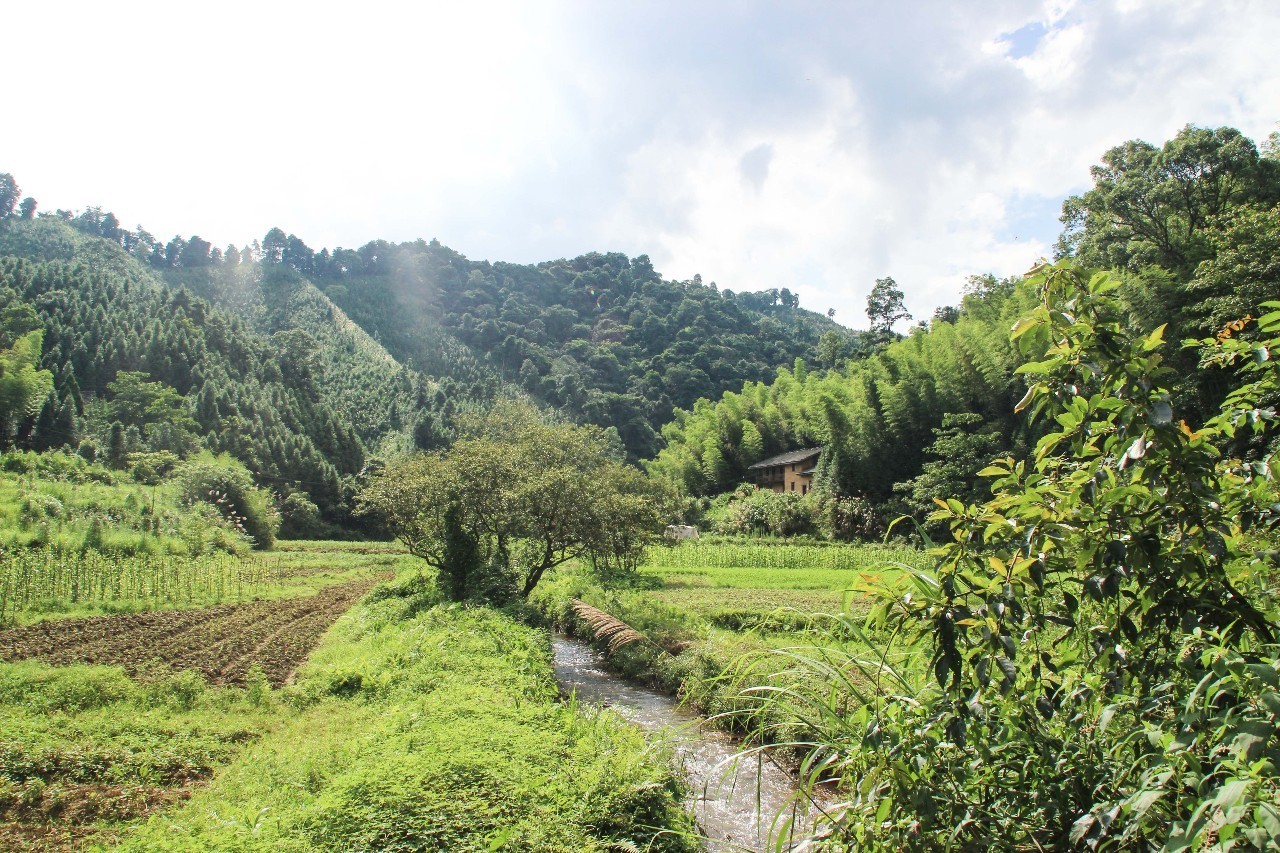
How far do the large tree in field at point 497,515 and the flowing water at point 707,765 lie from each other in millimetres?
3836

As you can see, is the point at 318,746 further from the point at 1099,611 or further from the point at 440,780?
the point at 1099,611

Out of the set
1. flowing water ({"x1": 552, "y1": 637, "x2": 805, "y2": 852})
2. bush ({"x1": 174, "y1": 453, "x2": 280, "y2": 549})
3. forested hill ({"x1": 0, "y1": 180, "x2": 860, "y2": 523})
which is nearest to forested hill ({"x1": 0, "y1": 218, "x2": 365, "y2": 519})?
forested hill ({"x1": 0, "y1": 180, "x2": 860, "y2": 523})

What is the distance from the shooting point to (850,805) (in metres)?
2.38

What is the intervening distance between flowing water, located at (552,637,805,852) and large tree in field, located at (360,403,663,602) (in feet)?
12.6

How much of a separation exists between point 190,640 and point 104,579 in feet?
24.3

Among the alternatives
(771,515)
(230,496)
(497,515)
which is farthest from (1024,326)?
(230,496)

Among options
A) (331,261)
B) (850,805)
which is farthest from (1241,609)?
(331,261)

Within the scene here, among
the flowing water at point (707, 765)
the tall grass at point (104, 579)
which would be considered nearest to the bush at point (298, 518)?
the tall grass at point (104, 579)

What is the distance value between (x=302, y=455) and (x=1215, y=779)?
59.9 meters

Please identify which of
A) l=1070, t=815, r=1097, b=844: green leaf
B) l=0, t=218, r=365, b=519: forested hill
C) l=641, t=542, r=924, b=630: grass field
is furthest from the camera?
l=0, t=218, r=365, b=519: forested hill

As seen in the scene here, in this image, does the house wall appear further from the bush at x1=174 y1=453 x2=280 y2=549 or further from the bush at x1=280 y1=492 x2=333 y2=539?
the bush at x1=280 y1=492 x2=333 y2=539

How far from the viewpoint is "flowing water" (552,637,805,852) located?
6254mm

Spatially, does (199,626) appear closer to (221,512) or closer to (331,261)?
(221,512)

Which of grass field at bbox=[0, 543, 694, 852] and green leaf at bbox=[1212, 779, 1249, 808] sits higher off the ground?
green leaf at bbox=[1212, 779, 1249, 808]
